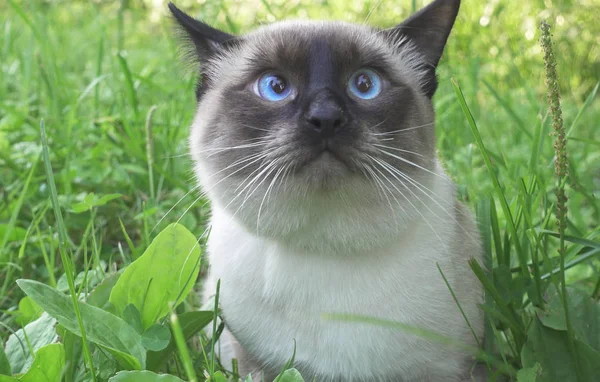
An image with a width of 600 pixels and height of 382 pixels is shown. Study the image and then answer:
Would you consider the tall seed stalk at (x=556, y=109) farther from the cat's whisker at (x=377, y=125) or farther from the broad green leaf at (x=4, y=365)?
the broad green leaf at (x=4, y=365)

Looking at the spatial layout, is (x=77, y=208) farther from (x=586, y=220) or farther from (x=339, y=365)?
(x=586, y=220)

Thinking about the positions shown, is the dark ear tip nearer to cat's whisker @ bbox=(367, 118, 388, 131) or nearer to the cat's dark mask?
the cat's dark mask

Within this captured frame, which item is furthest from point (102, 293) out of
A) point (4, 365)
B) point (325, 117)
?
point (325, 117)

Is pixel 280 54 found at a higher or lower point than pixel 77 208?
higher

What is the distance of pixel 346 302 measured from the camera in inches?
74.5

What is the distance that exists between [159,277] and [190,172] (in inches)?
32.7

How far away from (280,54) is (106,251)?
4.31 ft

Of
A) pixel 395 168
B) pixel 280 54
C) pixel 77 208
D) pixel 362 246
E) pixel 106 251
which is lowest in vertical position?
pixel 106 251

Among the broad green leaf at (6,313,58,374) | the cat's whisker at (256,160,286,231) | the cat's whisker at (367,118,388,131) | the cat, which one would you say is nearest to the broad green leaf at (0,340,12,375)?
the broad green leaf at (6,313,58,374)

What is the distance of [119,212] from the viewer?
3045 millimetres

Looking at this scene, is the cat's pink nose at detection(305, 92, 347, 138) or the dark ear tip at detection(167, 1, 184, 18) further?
the dark ear tip at detection(167, 1, 184, 18)

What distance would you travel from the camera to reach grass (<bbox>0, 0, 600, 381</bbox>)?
6.28 feet

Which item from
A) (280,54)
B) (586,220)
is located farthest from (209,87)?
(586,220)

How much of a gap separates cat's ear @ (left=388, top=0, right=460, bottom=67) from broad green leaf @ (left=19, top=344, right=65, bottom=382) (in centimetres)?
138
